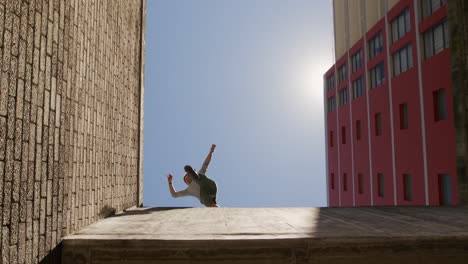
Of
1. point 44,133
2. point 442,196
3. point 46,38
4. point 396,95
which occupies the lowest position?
point 442,196

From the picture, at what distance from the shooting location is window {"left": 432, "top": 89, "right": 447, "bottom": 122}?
1733 cm

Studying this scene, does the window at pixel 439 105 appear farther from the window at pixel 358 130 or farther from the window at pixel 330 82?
the window at pixel 330 82

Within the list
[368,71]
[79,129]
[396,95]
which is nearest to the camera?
[79,129]

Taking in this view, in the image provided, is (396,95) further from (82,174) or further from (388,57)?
(82,174)

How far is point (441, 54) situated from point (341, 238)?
15285mm

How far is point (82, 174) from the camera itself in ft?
18.0

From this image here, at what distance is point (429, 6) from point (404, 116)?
5.56m

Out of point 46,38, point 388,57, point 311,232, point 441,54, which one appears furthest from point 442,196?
point 46,38

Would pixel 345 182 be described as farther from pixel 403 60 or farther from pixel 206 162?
pixel 206 162

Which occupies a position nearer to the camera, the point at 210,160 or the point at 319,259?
the point at 319,259

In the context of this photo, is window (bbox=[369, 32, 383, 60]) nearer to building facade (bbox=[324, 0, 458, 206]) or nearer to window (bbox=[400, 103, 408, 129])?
building facade (bbox=[324, 0, 458, 206])

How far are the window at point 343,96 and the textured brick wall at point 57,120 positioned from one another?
81.2ft

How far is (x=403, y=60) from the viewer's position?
2128cm

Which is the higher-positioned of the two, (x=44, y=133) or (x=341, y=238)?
(x=44, y=133)
